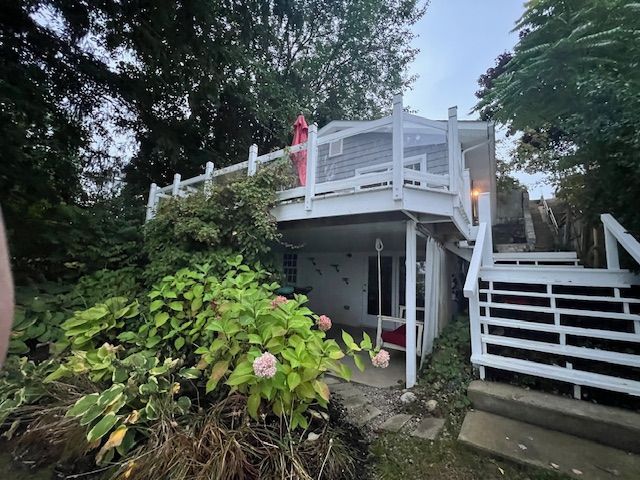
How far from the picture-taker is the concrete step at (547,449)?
2.07 metres

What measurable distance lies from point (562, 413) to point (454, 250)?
138 inches

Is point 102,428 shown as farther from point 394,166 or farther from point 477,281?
point 477,281

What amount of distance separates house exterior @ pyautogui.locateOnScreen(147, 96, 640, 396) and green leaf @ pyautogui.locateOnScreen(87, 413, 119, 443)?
290 cm

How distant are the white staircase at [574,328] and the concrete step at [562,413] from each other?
20 cm

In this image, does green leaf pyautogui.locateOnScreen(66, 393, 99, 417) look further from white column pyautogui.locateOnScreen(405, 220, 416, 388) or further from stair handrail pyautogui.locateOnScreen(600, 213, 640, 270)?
stair handrail pyautogui.locateOnScreen(600, 213, 640, 270)

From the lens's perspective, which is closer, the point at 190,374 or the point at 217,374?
the point at 217,374

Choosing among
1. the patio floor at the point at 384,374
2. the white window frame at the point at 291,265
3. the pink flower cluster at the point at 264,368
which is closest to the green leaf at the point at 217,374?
the pink flower cluster at the point at 264,368

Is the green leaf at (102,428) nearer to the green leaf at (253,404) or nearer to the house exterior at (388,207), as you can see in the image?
the green leaf at (253,404)

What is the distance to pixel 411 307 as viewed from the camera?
3619 millimetres

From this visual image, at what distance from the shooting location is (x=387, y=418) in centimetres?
290

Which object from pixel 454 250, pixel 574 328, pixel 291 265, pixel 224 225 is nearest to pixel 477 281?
pixel 574 328

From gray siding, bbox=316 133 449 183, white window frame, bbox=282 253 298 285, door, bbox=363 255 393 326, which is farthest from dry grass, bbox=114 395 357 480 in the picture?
white window frame, bbox=282 253 298 285

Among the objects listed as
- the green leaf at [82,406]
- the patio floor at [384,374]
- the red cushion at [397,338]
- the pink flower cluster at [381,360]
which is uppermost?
the pink flower cluster at [381,360]

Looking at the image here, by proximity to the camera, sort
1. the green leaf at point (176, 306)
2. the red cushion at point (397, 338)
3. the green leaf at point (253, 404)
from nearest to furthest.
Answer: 1. the green leaf at point (253, 404)
2. the green leaf at point (176, 306)
3. the red cushion at point (397, 338)
